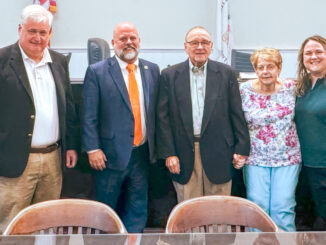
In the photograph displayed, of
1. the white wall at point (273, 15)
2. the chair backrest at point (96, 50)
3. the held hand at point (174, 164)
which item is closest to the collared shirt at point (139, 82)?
the held hand at point (174, 164)

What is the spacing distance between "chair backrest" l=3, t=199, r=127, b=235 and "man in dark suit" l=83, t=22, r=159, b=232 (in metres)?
0.66

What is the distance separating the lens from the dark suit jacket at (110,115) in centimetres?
214

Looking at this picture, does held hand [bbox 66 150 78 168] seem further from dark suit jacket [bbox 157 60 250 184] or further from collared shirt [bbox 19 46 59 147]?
dark suit jacket [bbox 157 60 250 184]

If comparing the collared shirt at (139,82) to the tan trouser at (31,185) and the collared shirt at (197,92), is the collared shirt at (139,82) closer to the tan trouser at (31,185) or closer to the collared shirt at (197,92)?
the collared shirt at (197,92)

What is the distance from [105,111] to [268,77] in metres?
0.96

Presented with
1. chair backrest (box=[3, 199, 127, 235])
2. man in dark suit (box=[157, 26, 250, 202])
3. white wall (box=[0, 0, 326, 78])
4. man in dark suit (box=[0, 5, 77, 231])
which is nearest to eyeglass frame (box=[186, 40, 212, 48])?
man in dark suit (box=[157, 26, 250, 202])

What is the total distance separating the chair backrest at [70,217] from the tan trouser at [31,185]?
0.57 metres

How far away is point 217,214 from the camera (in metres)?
Result: 1.54

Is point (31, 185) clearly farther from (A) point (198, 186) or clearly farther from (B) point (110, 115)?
(A) point (198, 186)

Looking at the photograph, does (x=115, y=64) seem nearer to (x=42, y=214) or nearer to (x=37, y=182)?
(x=37, y=182)

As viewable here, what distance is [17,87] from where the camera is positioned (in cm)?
194

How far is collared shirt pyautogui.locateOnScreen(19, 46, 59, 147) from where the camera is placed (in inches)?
78.8

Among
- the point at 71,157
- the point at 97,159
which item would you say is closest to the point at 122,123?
the point at 97,159

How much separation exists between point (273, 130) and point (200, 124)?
1.37ft
